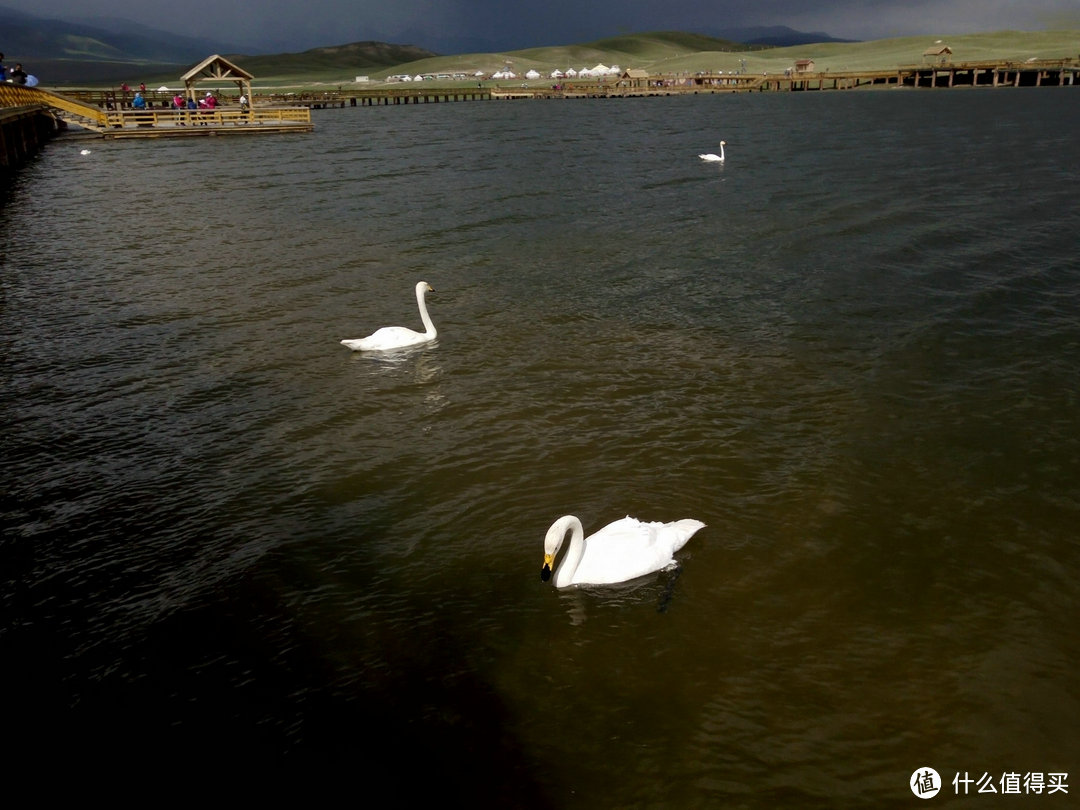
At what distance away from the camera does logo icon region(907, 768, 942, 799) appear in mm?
5113

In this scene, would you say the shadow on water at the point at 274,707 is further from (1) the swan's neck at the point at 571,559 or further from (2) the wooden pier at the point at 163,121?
(2) the wooden pier at the point at 163,121

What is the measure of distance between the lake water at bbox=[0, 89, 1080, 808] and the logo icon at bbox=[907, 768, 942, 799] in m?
0.08

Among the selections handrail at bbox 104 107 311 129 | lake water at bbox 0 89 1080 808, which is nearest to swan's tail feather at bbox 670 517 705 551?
lake water at bbox 0 89 1080 808

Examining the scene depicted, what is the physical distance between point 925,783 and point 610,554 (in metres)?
2.91

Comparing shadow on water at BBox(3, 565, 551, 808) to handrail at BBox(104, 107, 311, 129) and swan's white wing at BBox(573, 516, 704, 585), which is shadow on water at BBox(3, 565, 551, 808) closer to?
swan's white wing at BBox(573, 516, 704, 585)

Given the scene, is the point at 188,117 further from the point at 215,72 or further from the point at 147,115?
the point at 215,72

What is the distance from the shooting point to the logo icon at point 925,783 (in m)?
5.11

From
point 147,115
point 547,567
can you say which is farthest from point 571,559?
point 147,115

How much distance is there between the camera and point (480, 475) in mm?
9086

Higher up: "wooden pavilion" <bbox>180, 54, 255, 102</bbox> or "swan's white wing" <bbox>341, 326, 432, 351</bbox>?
"wooden pavilion" <bbox>180, 54, 255, 102</bbox>

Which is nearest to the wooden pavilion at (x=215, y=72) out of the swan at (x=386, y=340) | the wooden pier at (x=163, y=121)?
the wooden pier at (x=163, y=121)

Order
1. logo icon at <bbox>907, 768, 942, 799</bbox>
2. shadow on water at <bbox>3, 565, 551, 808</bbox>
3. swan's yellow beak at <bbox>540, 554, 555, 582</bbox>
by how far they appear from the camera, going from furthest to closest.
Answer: swan's yellow beak at <bbox>540, 554, 555, 582</bbox>, shadow on water at <bbox>3, 565, 551, 808</bbox>, logo icon at <bbox>907, 768, 942, 799</bbox>

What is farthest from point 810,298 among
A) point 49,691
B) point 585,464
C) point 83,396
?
point 49,691

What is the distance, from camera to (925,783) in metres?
5.17
